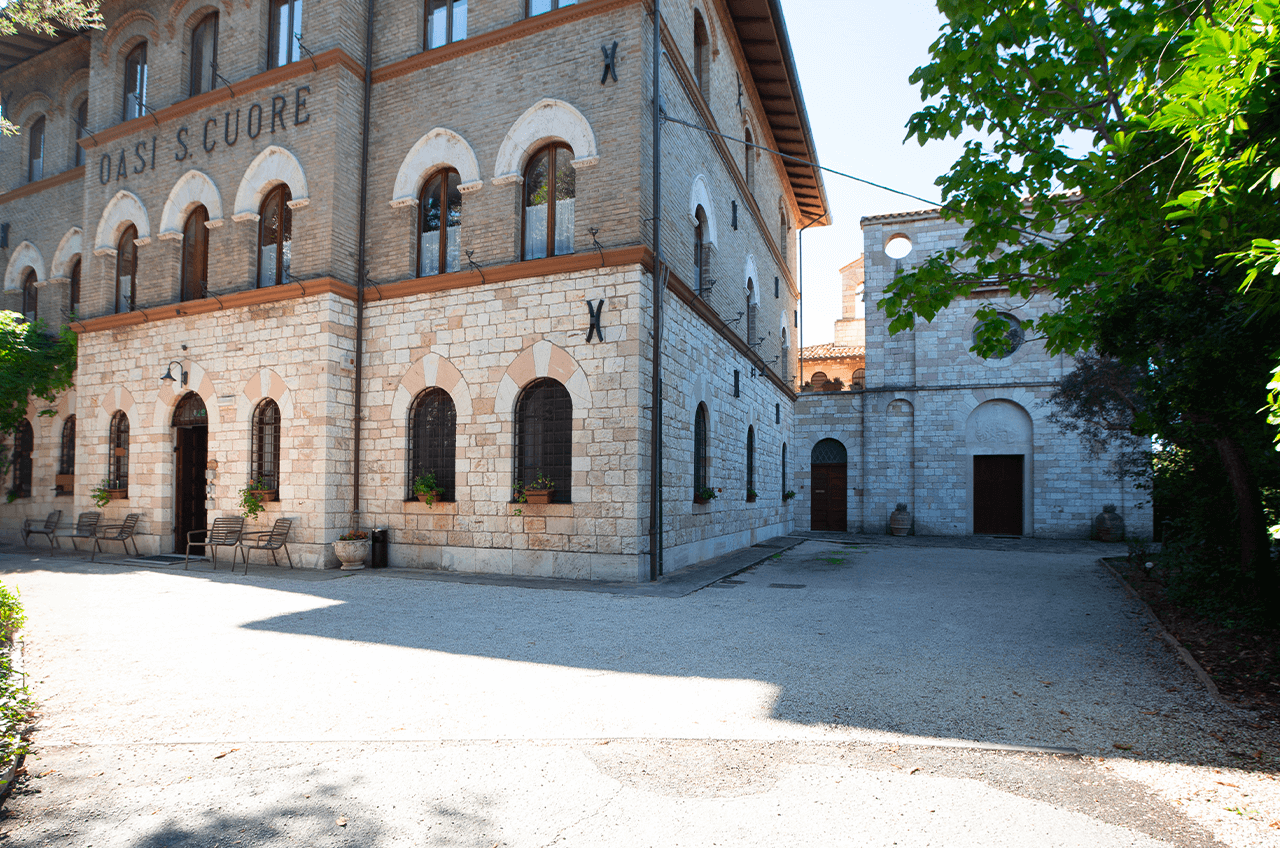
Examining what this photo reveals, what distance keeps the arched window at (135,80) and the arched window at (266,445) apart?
283 inches

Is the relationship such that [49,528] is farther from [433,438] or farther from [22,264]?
[433,438]

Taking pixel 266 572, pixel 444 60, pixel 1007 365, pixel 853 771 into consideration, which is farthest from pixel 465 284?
pixel 1007 365

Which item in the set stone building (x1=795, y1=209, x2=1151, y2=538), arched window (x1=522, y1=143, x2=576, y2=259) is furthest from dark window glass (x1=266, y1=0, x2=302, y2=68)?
stone building (x1=795, y1=209, x2=1151, y2=538)

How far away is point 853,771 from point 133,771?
355 centimetres

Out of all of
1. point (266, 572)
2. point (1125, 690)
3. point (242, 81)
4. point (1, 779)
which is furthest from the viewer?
point (242, 81)

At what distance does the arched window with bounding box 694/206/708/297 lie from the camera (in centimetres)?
1302

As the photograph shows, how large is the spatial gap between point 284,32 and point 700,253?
27.1ft

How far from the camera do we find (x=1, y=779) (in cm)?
317

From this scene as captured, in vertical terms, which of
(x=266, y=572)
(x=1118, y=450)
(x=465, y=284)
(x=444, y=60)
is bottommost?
(x=266, y=572)

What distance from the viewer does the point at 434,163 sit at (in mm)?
11547

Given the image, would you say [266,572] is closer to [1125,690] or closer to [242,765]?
[242,765]

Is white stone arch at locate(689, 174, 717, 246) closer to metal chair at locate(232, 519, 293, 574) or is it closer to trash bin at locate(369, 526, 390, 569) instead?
trash bin at locate(369, 526, 390, 569)

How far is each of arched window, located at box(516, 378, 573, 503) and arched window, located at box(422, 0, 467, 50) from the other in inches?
236

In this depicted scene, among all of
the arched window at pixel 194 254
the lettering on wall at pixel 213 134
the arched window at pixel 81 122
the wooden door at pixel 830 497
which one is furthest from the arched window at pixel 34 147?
the wooden door at pixel 830 497
